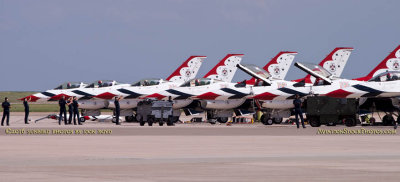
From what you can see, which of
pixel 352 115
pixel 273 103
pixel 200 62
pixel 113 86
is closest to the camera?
pixel 352 115

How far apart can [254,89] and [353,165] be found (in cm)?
3415

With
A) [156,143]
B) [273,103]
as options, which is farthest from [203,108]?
[156,143]

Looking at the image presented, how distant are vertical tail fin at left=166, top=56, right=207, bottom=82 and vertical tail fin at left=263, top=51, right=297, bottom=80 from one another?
252 inches

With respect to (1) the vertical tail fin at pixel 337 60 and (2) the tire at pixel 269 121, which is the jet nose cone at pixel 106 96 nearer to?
(2) the tire at pixel 269 121

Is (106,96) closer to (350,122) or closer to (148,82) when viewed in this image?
(148,82)

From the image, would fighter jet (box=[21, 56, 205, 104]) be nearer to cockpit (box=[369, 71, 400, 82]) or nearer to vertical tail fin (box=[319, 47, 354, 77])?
vertical tail fin (box=[319, 47, 354, 77])

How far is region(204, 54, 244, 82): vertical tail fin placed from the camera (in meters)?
58.3

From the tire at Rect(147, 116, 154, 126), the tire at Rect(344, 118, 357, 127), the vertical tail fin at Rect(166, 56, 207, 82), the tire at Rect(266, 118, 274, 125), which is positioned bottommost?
the tire at Rect(266, 118, 274, 125)

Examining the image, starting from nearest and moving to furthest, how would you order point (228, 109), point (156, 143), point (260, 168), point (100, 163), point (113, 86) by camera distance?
point (260, 168) → point (100, 163) → point (156, 143) → point (228, 109) → point (113, 86)

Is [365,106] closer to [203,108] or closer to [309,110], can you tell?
[309,110]

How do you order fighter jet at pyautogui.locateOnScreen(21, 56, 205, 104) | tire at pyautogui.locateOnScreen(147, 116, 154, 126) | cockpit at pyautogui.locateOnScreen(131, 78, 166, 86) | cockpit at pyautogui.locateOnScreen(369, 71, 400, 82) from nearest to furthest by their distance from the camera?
cockpit at pyautogui.locateOnScreen(369, 71, 400, 82) < tire at pyautogui.locateOnScreen(147, 116, 154, 126) < fighter jet at pyautogui.locateOnScreen(21, 56, 205, 104) < cockpit at pyautogui.locateOnScreen(131, 78, 166, 86)

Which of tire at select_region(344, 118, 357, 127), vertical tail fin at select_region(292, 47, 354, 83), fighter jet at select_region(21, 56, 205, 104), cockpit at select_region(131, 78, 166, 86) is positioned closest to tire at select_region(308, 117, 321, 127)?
tire at select_region(344, 118, 357, 127)

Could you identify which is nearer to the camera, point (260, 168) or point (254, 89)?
point (260, 168)

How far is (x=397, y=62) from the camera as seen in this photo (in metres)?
49.0
